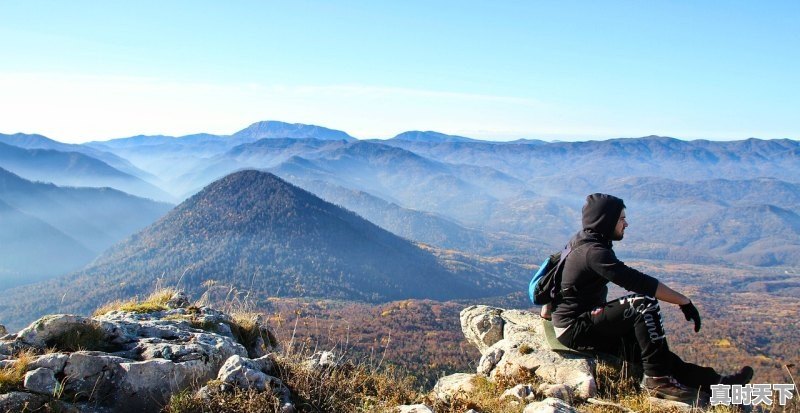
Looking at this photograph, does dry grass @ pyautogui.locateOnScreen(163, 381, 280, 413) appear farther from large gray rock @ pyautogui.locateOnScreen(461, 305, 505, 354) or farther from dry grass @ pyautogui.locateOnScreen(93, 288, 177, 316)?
large gray rock @ pyautogui.locateOnScreen(461, 305, 505, 354)

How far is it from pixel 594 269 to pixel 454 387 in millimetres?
2803

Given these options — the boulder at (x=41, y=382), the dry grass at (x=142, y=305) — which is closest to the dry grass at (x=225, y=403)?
the boulder at (x=41, y=382)

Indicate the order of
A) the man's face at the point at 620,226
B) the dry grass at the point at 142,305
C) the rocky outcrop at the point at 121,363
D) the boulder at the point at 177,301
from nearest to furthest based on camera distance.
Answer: the rocky outcrop at the point at 121,363 → the man's face at the point at 620,226 → the dry grass at the point at 142,305 → the boulder at the point at 177,301

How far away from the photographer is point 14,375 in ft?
16.8

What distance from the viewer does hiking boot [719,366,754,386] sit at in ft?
21.7

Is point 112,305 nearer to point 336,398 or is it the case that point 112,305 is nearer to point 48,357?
point 48,357

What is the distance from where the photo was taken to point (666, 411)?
623 cm

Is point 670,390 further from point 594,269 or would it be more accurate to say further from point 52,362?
point 52,362

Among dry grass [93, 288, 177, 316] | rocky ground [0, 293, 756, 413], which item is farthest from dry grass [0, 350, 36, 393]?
Answer: dry grass [93, 288, 177, 316]

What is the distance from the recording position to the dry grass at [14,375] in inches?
198

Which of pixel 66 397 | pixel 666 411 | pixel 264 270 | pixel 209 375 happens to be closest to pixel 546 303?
pixel 666 411

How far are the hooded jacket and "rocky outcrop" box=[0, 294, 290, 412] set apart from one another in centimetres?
392

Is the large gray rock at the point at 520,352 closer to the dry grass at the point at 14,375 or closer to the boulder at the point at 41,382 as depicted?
the boulder at the point at 41,382

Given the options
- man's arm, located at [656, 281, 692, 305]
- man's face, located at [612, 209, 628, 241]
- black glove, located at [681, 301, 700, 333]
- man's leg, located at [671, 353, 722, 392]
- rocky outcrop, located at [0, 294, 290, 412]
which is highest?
man's face, located at [612, 209, 628, 241]
